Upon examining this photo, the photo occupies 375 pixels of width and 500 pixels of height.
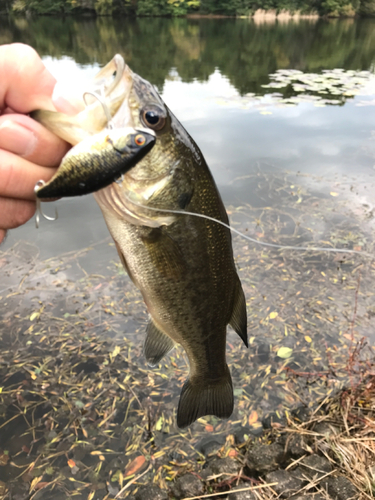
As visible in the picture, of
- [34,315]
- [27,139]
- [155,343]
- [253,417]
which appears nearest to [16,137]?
[27,139]

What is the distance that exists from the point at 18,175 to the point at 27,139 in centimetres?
14

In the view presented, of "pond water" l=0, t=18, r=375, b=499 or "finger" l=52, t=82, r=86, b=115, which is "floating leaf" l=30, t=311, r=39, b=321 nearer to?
"pond water" l=0, t=18, r=375, b=499

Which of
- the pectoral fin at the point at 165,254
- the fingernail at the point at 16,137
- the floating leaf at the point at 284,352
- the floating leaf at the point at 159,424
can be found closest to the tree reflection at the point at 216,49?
the floating leaf at the point at 284,352

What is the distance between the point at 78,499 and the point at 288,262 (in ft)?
11.3

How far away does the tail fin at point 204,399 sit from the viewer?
7.04 feet

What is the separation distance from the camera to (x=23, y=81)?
3.95ft

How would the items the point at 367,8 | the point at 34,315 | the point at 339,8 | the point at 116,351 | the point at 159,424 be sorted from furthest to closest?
1. the point at 367,8
2. the point at 339,8
3. the point at 34,315
4. the point at 116,351
5. the point at 159,424

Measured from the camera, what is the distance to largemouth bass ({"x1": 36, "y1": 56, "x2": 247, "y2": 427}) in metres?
1.40

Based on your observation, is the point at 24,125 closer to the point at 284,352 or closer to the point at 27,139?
the point at 27,139

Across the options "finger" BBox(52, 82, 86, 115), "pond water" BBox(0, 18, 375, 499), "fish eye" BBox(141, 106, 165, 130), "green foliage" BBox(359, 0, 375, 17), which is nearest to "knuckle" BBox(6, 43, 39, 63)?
"finger" BBox(52, 82, 86, 115)

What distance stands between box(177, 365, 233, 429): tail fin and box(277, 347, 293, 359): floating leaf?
4.88 ft

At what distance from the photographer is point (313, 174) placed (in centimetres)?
692

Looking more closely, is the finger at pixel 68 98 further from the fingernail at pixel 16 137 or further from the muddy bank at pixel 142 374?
the muddy bank at pixel 142 374

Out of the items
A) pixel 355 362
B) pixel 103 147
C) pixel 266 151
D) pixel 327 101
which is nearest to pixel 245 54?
pixel 327 101
